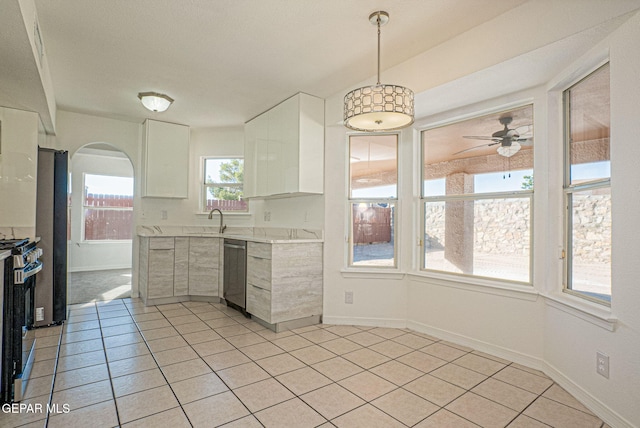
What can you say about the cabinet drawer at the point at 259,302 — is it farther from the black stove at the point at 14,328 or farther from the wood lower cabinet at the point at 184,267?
the black stove at the point at 14,328

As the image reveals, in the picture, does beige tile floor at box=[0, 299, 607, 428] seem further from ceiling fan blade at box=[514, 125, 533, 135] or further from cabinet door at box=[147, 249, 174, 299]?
ceiling fan blade at box=[514, 125, 533, 135]

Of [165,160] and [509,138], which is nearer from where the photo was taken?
[509,138]

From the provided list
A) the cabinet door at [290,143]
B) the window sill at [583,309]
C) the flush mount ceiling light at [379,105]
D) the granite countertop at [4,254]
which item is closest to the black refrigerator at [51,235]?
the granite countertop at [4,254]

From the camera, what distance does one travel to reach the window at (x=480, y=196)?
2.85 metres

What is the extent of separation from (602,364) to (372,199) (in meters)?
2.29

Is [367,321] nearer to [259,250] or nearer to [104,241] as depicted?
[259,250]

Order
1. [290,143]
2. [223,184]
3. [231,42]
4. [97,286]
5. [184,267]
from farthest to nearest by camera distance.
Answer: [97,286] < [223,184] < [184,267] < [290,143] < [231,42]

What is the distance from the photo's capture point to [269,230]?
479cm

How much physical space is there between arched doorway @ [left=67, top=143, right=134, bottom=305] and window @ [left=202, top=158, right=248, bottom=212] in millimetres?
2414

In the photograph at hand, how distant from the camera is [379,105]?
2.04 meters

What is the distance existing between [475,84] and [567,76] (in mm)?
600

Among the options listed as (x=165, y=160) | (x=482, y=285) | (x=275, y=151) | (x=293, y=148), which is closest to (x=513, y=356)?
(x=482, y=285)

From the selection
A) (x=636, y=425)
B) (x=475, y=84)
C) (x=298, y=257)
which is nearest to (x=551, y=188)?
(x=475, y=84)

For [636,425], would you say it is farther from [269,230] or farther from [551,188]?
[269,230]
